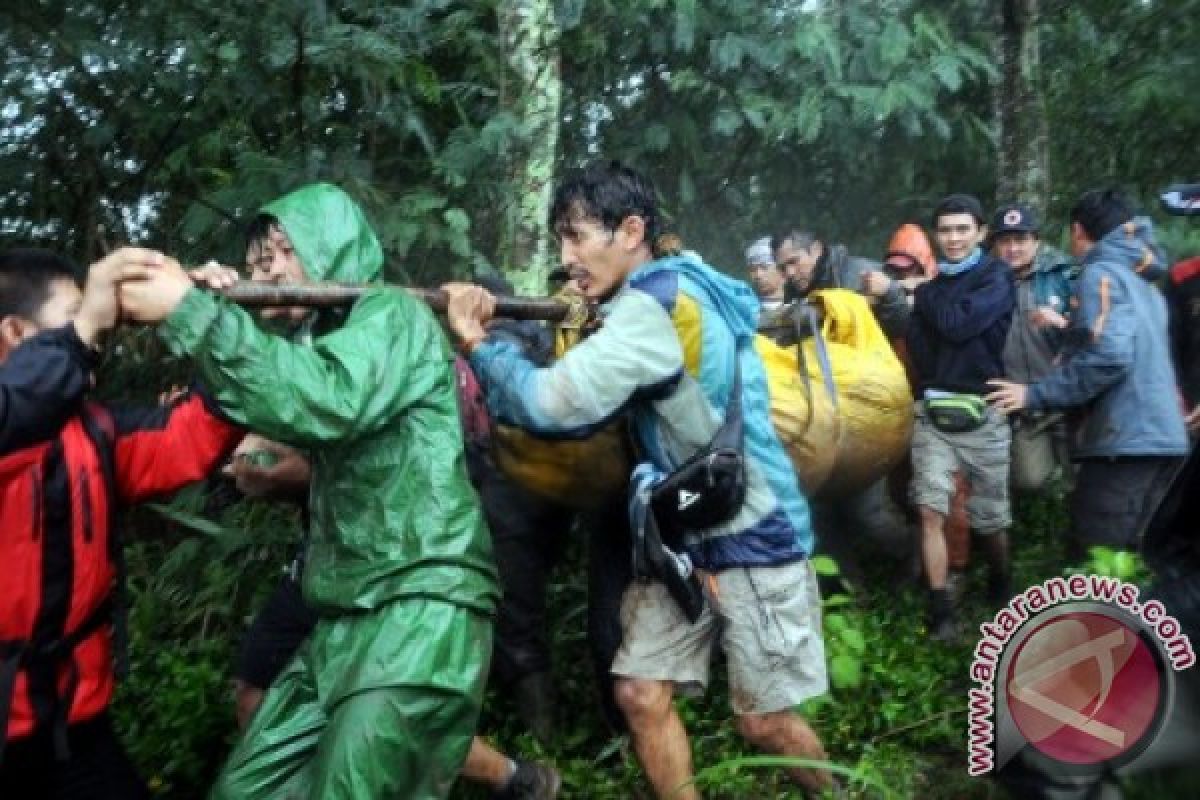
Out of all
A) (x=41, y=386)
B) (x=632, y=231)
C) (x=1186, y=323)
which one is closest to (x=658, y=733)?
(x=632, y=231)

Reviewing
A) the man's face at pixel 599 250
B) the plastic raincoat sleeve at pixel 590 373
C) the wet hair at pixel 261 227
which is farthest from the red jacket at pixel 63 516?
the man's face at pixel 599 250

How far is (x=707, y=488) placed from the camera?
12.0 feet

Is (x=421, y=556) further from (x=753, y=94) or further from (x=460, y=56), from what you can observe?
(x=753, y=94)

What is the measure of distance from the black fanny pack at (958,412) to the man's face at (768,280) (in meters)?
1.52

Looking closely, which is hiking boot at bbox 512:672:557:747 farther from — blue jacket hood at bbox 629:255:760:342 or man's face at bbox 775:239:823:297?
man's face at bbox 775:239:823:297

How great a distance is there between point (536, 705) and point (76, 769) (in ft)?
7.34

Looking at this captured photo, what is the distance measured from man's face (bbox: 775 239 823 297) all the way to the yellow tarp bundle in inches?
46.1

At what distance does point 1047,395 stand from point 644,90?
4678mm

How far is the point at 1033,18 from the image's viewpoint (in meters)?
8.66

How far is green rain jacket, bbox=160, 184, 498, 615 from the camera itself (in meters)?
2.69

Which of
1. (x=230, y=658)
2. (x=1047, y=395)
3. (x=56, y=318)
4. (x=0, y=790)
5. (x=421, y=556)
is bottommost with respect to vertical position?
(x=230, y=658)

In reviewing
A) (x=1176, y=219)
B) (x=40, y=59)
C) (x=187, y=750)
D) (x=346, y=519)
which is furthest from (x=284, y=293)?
(x=1176, y=219)

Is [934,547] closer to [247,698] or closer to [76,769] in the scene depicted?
[247,698]

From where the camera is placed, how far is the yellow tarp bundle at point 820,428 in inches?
169
